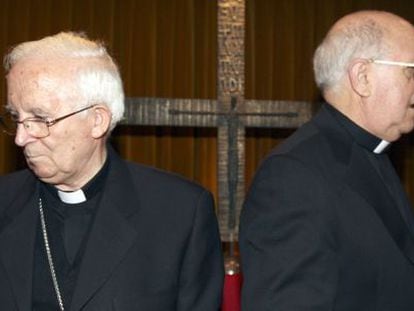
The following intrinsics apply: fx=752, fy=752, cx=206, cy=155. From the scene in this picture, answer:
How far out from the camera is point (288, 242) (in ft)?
7.10

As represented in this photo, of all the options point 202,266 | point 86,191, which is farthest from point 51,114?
point 202,266

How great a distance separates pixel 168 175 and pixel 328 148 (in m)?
0.57

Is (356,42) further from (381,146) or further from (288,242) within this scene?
(288,242)

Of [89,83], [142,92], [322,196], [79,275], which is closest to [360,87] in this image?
[322,196]

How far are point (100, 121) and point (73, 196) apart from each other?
279mm

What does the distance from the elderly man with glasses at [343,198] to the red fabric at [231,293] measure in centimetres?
100

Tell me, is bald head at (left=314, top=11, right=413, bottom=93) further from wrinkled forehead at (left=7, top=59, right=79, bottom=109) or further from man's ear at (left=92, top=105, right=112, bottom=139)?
Answer: wrinkled forehead at (left=7, top=59, right=79, bottom=109)

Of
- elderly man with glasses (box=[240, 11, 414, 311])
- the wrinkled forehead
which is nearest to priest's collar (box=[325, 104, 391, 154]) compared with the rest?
elderly man with glasses (box=[240, 11, 414, 311])

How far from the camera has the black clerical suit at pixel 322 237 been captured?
2.14 metres

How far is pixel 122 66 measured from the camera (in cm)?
712

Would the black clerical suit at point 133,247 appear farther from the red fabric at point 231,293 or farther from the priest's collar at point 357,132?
the red fabric at point 231,293

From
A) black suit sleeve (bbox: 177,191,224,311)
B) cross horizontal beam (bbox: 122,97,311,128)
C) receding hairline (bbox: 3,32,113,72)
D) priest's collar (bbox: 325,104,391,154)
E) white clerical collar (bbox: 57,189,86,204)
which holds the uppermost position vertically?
receding hairline (bbox: 3,32,113,72)

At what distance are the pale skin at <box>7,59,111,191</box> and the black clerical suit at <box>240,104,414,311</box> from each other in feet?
1.85

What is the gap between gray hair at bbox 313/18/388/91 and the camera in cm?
241
